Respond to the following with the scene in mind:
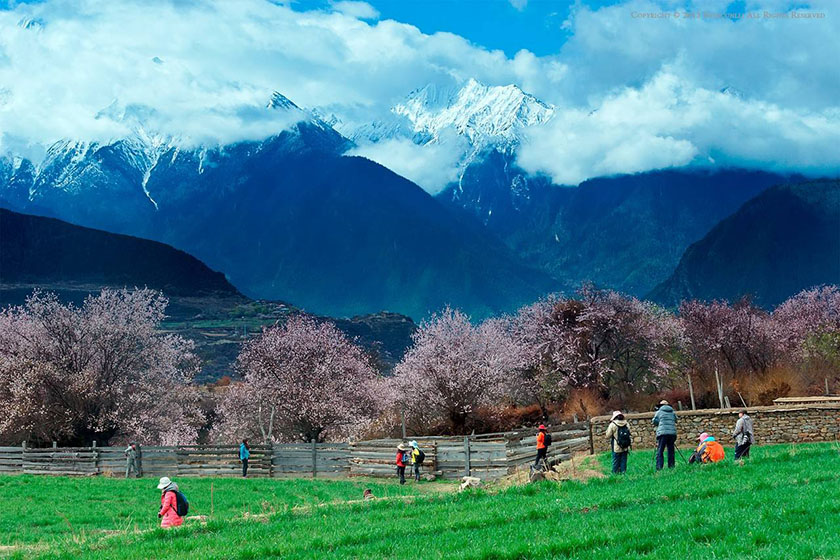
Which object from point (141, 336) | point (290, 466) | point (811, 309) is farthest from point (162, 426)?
point (811, 309)

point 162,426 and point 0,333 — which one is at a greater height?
point 0,333

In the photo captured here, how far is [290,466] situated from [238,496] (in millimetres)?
9708

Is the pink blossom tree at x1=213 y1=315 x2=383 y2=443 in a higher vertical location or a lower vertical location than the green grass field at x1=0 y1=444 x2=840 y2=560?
higher

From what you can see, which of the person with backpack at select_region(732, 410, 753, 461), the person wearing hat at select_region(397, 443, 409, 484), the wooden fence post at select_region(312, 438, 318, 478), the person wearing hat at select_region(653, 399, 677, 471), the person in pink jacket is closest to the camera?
the person in pink jacket

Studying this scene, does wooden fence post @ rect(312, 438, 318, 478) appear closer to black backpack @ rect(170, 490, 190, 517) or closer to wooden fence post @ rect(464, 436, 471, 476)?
wooden fence post @ rect(464, 436, 471, 476)

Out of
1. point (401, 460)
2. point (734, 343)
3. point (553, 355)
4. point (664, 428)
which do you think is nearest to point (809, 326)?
point (734, 343)

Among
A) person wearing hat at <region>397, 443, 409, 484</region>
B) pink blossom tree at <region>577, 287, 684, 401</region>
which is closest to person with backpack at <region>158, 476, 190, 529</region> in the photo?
person wearing hat at <region>397, 443, 409, 484</region>

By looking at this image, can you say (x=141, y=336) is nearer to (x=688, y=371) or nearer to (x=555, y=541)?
(x=688, y=371)

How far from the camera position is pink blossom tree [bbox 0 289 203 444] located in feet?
169

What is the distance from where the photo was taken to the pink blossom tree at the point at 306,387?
58.3 meters

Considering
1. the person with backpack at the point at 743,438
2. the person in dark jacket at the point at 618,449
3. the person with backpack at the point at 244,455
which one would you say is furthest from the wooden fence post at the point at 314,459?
the person with backpack at the point at 743,438

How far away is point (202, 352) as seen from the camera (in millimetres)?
144875

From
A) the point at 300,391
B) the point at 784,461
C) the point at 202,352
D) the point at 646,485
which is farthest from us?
the point at 202,352

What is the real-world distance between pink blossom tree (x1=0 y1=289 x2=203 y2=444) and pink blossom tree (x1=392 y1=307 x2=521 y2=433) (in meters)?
16.8
